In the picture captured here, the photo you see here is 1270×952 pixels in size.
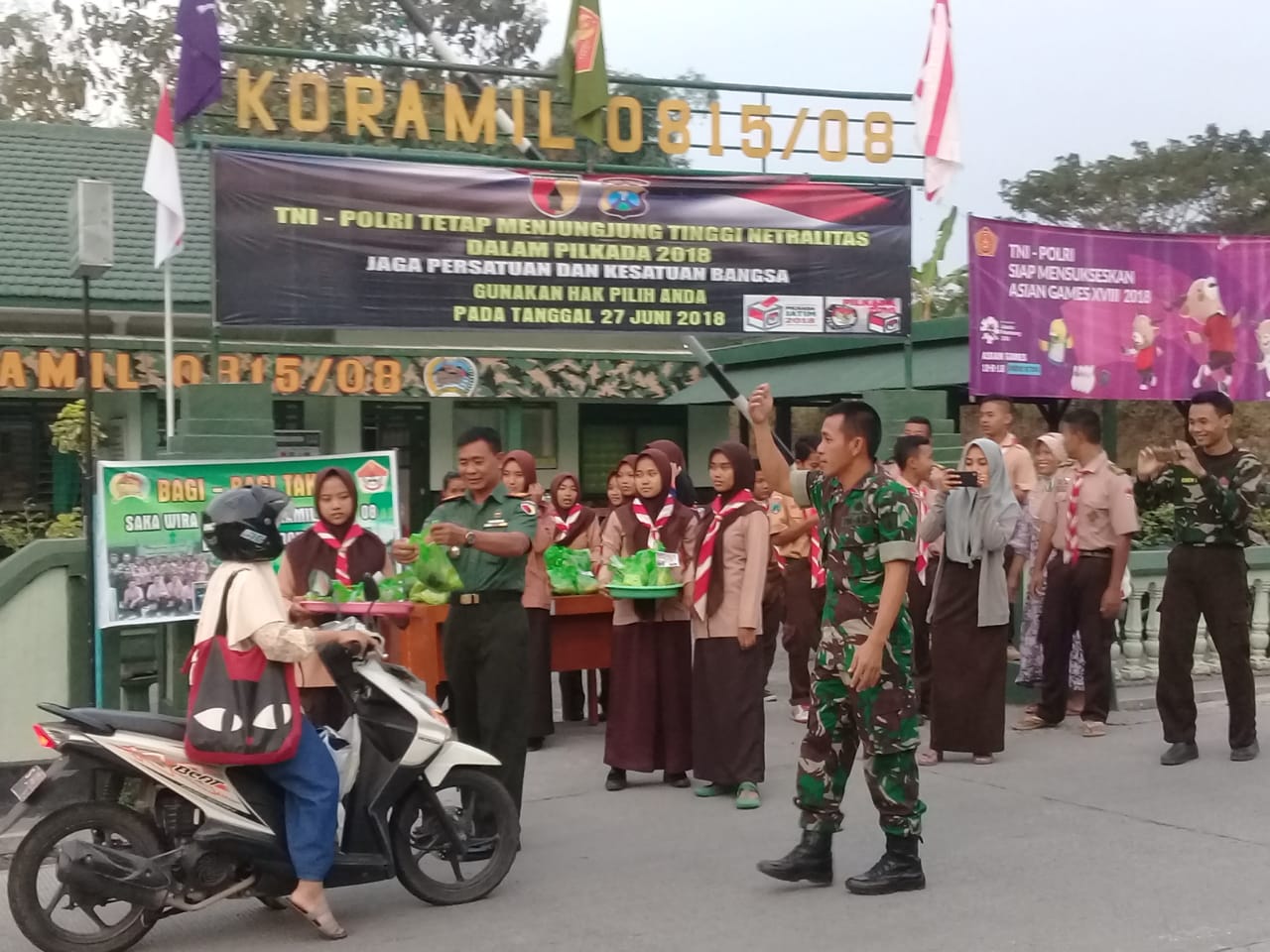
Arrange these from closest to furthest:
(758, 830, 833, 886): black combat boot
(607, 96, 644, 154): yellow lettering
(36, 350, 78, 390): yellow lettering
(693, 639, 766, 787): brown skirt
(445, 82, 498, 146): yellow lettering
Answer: (758, 830, 833, 886): black combat boot
(693, 639, 766, 787): brown skirt
(445, 82, 498, 146): yellow lettering
(607, 96, 644, 154): yellow lettering
(36, 350, 78, 390): yellow lettering

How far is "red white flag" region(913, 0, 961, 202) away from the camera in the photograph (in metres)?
10.9

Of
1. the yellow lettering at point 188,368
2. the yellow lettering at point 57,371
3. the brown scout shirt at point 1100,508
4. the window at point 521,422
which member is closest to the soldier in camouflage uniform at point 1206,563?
the brown scout shirt at point 1100,508

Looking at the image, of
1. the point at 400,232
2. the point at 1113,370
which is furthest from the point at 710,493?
the point at 400,232

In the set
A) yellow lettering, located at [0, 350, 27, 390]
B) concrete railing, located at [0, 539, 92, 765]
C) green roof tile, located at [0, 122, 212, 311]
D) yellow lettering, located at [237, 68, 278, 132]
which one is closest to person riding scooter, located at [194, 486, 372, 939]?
concrete railing, located at [0, 539, 92, 765]

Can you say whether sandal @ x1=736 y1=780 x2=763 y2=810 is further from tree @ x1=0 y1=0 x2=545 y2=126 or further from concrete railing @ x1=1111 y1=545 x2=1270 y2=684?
tree @ x1=0 y1=0 x2=545 y2=126

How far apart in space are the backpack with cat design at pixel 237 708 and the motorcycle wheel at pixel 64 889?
32cm

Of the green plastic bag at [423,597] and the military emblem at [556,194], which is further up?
the military emblem at [556,194]

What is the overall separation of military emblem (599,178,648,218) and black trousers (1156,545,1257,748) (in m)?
4.67

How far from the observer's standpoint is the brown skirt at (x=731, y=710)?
277 inches

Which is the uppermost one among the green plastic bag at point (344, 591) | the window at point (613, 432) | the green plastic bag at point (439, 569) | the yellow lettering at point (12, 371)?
the yellow lettering at point (12, 371)

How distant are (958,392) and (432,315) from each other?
7.69 meters

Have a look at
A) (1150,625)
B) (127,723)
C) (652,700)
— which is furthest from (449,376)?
(127,723)

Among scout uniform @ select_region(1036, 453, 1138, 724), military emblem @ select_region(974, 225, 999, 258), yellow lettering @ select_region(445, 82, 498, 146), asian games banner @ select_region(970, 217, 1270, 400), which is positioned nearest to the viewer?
scout uniform @ select_region(1036, 453, 1138, 724)

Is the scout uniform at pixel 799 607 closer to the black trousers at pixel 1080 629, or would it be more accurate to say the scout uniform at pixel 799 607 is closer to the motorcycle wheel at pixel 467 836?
the black trousers at pixel 1080 629
